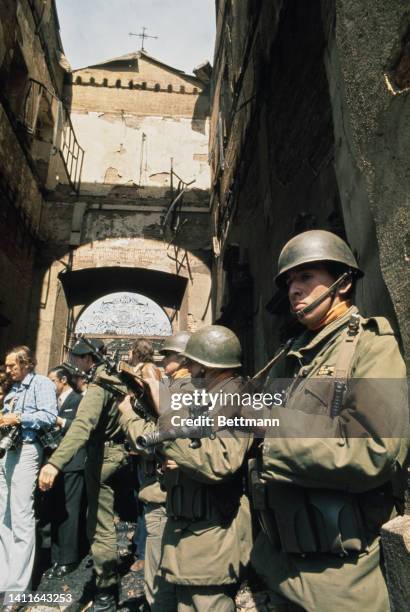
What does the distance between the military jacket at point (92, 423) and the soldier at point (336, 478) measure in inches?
69.3

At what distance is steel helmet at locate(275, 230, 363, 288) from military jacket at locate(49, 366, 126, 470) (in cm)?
166

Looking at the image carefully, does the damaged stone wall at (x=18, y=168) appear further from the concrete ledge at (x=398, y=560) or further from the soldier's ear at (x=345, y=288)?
the concrete ledge at (x=398, y=560)

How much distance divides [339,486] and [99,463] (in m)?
2.64

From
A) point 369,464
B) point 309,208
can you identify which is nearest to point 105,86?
point 309,208

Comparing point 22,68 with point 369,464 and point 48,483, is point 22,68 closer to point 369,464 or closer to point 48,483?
point 48,483

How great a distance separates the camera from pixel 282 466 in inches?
47.6

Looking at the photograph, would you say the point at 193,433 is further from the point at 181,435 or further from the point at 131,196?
the point at 131,196

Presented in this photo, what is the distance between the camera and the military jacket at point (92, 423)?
112 inches

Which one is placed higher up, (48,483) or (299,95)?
(299,95)

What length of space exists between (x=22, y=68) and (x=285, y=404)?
10256 millimetres

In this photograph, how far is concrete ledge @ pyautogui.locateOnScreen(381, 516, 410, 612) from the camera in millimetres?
1112

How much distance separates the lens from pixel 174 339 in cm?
363

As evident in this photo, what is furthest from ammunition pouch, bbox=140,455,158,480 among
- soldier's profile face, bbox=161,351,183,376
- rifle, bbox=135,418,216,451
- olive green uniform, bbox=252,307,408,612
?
olive green uniform, bbox=252,307,408,612

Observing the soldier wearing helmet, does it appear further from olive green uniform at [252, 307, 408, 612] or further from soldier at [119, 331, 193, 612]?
olive green uniform at [252, 307, 408, 612]
